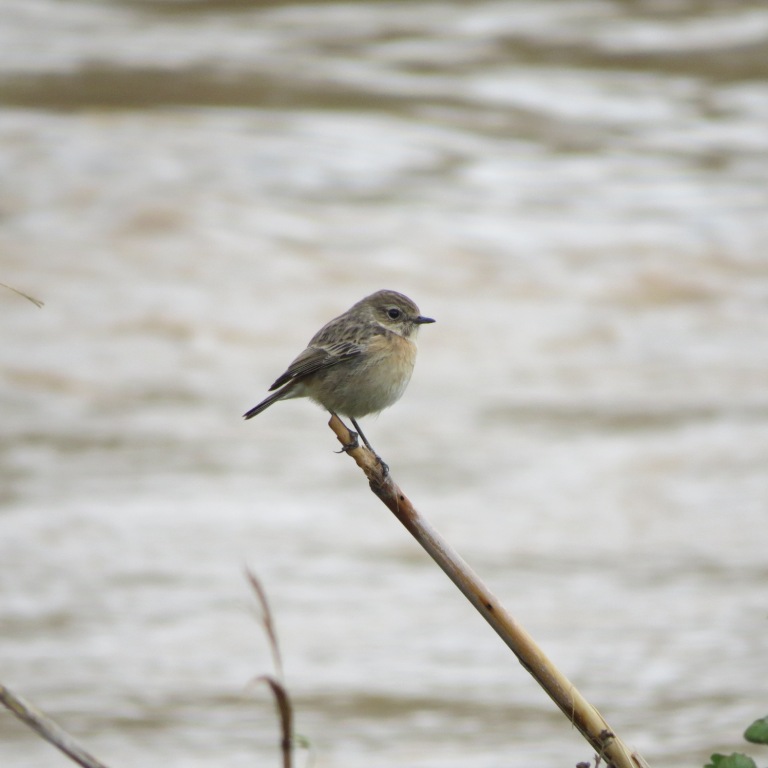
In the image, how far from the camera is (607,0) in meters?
22.9

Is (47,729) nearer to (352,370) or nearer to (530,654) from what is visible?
(530,654)

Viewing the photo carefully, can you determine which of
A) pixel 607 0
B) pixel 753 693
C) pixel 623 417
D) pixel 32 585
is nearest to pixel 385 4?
pixel 607 0

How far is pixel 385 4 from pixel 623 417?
11149mm

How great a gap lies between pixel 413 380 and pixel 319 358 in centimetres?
868

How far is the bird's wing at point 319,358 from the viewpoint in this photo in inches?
225

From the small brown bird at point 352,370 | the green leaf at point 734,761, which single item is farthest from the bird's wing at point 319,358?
the green leaf at point 734,761

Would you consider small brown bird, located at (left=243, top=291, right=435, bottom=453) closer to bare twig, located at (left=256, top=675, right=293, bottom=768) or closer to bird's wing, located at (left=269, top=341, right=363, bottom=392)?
bird's wing, located at (left=269, top=341, right=363, bottom=392)

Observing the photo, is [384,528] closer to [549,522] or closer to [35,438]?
[549,522]

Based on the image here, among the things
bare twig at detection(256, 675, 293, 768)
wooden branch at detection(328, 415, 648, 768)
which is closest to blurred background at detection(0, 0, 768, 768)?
wooden branch at detection(328, 415, 648, 768)

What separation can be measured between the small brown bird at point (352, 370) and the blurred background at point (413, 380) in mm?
2307

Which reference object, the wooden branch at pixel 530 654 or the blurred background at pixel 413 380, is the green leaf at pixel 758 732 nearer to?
the wooden branch at pixel 530 654

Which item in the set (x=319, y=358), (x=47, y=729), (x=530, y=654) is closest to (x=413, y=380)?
(x=319, y=358)

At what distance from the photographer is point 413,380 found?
1445 cm

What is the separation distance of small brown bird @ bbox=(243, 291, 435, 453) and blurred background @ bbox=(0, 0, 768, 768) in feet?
7.57
